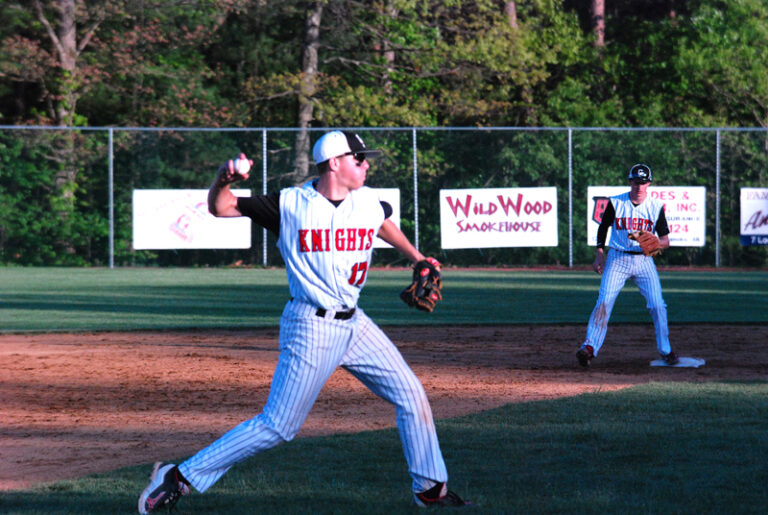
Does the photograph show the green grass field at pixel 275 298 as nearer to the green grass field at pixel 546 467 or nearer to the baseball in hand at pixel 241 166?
the green grass field at pixel 546 467

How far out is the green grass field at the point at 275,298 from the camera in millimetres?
14633

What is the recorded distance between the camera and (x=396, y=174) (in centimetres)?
2580

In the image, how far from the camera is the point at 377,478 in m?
5.74

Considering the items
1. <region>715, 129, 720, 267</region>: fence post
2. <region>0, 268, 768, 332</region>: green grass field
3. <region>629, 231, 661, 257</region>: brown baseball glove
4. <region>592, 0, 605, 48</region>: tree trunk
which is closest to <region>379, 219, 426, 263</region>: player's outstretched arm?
<region>629, 231, 661, 257</region>: brown baseball glove

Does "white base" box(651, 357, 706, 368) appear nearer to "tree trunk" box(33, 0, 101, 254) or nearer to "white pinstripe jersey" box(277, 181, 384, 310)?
"white pinstripe jersey" box(277, 181, 384, 310)

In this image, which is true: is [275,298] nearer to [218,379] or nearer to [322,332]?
[218,379]

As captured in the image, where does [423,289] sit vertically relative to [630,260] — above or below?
below

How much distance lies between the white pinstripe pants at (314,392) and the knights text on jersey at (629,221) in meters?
5.27

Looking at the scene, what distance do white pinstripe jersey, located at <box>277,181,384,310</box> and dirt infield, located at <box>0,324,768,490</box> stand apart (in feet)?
6.91

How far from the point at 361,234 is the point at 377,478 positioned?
1500mm

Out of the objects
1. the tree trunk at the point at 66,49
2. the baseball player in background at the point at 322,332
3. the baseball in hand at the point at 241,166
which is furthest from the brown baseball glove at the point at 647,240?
the tree trunk at the point at 66,49

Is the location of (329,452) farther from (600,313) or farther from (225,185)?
(600,313)

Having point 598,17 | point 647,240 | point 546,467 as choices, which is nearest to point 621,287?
point 647,240

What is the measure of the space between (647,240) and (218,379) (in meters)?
4.14
